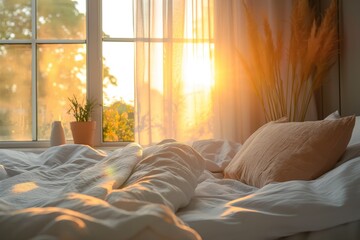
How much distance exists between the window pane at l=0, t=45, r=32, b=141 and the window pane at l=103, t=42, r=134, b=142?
0.71 m

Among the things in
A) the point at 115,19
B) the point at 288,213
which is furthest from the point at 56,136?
the point at 288,213

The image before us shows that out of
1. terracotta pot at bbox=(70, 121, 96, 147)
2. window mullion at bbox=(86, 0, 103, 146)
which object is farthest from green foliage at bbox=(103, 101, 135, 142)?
terracotta pot at bbox=(70, 121, 96, 147)

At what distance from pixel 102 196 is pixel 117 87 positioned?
2959 millimetres

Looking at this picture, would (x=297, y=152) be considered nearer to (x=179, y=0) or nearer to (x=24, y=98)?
(x=179, y=0)

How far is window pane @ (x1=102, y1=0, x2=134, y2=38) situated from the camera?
3941 mm

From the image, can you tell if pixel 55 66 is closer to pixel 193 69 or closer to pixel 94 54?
pixel 94 54

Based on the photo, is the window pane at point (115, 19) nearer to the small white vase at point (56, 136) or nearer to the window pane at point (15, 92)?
the window pane at point (15, 92)

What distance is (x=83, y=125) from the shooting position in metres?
3.55

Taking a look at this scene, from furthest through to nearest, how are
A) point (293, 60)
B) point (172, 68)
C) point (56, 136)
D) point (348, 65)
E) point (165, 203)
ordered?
point (172, 68), point (56, 136), point (293, 60), point (348, 65), point (165, 203)

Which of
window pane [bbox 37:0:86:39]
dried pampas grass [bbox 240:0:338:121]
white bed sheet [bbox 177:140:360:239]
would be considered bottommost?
white bed sheet [bbox 177:140:360:239]

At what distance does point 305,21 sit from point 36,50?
93.5 inches

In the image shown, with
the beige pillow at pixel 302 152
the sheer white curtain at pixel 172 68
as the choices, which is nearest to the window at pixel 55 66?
the sheer white curtain at pixel 172 68

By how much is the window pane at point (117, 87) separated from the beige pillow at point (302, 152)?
2.38m

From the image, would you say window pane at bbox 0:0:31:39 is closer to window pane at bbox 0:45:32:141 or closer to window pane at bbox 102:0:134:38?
window pane at bbox 0:45:32:141
